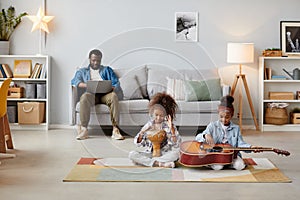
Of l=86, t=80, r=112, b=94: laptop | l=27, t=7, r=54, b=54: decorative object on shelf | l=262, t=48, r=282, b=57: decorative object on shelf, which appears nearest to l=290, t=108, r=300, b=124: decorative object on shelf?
l=262, t=48, r=282, b=57: decorative object on shelf

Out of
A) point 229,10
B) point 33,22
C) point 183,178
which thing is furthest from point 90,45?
point 183,178

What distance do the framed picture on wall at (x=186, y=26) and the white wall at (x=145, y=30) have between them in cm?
6

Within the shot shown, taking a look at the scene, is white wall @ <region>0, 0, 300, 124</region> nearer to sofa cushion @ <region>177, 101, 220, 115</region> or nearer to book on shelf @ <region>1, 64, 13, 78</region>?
book on shelf @ <region>1, 64, 13, 78</region>

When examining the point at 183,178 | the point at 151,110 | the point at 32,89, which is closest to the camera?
the point at 183,178

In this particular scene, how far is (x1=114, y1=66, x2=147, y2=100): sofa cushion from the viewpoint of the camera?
628 cm

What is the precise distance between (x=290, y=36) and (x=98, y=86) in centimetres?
262

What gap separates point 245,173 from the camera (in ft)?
13.1

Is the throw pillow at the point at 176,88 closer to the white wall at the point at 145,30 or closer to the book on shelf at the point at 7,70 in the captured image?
the white wall at the point at 145,30

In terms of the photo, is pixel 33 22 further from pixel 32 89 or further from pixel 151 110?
pixel 151 110

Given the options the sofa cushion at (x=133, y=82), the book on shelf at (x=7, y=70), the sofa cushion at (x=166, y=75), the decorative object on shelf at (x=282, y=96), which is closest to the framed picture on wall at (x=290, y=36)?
A: the decorative object on shelf at (x=282, y=96)

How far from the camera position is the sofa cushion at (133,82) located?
628cm

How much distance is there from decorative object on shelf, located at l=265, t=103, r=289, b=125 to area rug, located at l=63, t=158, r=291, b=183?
231 centimetres

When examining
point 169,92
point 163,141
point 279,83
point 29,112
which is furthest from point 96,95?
point 279,83

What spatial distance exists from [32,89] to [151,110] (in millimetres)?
2747
